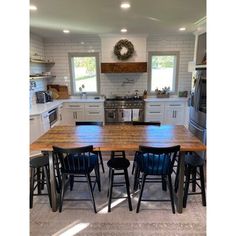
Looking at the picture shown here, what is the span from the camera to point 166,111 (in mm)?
5758

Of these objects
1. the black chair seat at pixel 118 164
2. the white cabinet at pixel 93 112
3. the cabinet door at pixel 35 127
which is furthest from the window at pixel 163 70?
the black chair seat at pixel 118 164

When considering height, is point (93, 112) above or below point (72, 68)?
below

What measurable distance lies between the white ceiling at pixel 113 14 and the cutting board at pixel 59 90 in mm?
1730

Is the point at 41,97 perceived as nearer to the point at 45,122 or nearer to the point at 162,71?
the point at 45,122

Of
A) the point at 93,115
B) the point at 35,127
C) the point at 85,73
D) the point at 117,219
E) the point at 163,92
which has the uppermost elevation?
the point at 85,73

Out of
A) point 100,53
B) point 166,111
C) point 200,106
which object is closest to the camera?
point 200,106

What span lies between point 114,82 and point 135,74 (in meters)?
0.64

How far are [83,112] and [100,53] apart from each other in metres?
1.72

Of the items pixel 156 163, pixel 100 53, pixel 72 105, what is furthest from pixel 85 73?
pixel 156 163
